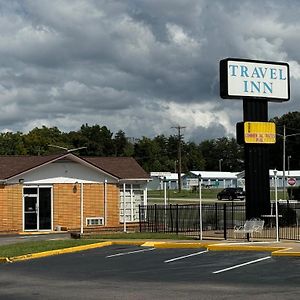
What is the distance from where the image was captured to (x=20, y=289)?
45.2 ft

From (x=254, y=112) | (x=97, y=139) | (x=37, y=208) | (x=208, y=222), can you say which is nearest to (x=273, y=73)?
(x=254, y=112)

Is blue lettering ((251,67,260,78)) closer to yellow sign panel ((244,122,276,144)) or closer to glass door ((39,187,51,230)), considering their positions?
yellow sign panel ((244,122,276,144))

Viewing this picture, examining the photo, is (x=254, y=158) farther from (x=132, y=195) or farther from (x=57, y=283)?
(x=57, y=283)

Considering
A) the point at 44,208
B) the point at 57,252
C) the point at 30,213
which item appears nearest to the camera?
the point at 57,252

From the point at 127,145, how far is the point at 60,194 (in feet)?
377

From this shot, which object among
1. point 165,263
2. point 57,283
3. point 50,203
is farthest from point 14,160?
point 57,283

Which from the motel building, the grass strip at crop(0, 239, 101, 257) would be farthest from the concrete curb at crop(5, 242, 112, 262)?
the motel building

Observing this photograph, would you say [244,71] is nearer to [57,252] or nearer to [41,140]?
[57,252]

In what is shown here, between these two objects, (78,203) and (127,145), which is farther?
(127,145)

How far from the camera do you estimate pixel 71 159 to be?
36.0m

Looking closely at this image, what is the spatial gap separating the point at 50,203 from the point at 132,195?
5.19 metres

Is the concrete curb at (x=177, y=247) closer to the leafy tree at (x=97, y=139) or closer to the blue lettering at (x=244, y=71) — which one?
the blue lettering at (x=244, y=71)

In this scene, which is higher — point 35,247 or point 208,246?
point 208,246

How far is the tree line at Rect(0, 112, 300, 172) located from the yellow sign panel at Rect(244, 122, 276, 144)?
88.8 metres
